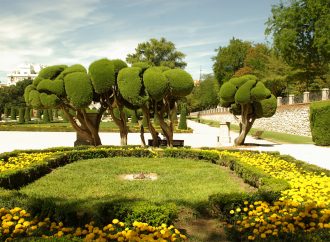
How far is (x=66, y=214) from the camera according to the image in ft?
15.5

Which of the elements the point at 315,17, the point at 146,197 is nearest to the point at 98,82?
the point at 146,197

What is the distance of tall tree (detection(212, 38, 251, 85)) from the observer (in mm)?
69938

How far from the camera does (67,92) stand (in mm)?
14227

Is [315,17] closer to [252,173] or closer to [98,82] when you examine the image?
[98,82]

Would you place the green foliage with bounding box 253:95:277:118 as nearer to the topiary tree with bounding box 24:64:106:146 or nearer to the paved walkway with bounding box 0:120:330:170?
the paved walkway with bounding box 0:120:330:170

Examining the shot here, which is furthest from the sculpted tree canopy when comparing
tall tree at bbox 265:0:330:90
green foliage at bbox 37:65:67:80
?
tall tree at bbox 265:0:330:90

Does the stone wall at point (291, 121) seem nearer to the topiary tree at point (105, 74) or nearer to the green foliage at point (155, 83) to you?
the green foliage at point (155, 83)

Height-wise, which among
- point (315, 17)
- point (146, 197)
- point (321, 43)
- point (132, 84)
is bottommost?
point (146, 197)

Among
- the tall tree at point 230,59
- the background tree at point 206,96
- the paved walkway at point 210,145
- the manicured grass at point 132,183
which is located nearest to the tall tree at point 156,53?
the tall tree at point 230,59

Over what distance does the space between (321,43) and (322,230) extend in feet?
113

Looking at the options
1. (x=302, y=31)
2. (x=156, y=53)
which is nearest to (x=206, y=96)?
(x=156, y=53)

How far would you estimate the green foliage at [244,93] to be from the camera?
17.1 m

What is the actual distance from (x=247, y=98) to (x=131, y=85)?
635 cm

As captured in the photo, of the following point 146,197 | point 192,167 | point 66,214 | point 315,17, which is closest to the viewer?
point 66,214
